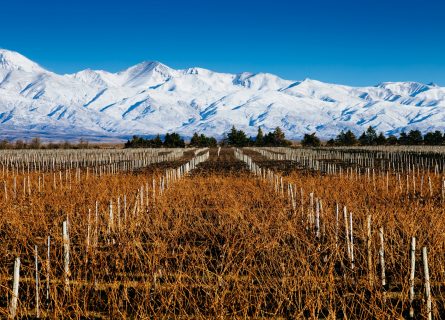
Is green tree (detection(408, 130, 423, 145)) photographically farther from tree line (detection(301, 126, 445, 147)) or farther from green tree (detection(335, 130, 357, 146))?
green tree (detection(335, 130, 357, 146))

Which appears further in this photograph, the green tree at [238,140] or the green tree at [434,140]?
the green tree at [238,140]

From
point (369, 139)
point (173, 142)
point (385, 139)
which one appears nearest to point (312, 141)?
point (369, 139)

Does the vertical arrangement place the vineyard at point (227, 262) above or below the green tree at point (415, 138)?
below

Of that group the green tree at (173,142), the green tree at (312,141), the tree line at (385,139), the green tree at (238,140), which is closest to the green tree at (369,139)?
the tree line at (385,139)

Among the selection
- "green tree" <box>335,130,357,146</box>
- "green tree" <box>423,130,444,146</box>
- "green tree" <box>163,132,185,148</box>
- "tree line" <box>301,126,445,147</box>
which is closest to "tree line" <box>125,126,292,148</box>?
"green tree" <box>163,132,185,148</box>

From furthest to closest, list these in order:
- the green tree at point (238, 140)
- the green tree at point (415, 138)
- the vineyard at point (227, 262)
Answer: the green tree at point (238, 140) → the green tree at point (415, 138) → the vineyard at point (227, 262)

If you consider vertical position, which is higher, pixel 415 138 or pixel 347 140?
pixel 415 138

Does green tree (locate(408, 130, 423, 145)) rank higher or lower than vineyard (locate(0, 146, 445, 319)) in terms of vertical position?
higher

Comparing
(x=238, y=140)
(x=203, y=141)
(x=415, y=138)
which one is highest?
(x=415, y=138)

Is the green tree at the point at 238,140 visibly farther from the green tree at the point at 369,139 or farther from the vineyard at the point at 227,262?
the vineyard at the point at 227,262

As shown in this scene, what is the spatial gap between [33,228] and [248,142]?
11379 centimetres

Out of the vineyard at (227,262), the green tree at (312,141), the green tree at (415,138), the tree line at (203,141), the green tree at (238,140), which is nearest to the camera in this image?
the vineyard at (227,262)

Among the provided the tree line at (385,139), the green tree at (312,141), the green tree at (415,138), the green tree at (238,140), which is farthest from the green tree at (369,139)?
the green tree at (238,140)

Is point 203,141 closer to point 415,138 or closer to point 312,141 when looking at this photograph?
point 312,141
